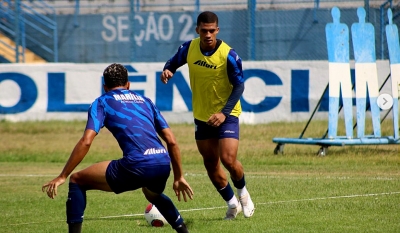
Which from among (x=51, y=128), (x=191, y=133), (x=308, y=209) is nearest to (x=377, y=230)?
(x=308, y=209)

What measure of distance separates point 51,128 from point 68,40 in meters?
4.44

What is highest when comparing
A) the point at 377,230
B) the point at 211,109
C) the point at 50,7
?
the point at 50,7

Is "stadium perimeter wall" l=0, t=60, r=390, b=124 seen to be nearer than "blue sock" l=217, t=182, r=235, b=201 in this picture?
No

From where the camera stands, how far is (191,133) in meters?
19.9

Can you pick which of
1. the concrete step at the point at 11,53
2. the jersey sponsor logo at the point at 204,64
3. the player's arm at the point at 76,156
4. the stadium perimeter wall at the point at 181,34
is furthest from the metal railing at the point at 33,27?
the player's arm at the point at 76,156

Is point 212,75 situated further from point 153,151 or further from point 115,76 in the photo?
point 153,151

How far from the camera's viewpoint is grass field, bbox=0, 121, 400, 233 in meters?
8.81

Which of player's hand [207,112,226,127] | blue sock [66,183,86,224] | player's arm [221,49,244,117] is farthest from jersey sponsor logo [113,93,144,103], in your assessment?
player's arm [221,49,244,117]

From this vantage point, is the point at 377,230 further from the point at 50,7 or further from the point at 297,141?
the point at 50,7

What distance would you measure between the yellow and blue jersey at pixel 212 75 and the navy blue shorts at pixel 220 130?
3.2 inches

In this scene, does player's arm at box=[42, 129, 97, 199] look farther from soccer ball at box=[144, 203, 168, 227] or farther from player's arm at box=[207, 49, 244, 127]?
player's arm at box=[207, 49, 244, 127]

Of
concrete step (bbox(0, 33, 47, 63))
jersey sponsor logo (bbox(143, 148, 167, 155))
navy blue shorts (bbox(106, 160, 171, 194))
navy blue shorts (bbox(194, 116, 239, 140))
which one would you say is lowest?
navy blue shorts (bbox(106, 160, 171, 194))

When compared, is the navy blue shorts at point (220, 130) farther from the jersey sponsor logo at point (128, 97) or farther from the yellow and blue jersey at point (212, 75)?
the jersey sponsor logo at point (128, 97)

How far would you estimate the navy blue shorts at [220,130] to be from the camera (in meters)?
9.30
